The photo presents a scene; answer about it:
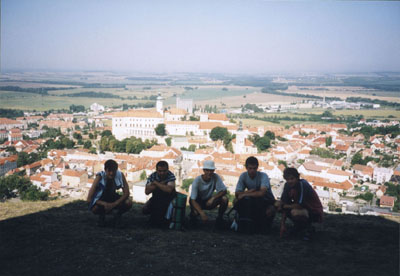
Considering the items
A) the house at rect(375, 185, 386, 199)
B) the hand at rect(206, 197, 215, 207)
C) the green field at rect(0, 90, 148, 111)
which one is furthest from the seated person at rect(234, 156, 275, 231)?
the green field at rect(0, 90, 148, 111)

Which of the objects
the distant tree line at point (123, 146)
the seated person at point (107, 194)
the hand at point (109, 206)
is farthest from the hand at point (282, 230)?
the distant tree line at point (123, 146)

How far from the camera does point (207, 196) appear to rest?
14.0 ft

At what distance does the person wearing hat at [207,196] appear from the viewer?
4.20 metres

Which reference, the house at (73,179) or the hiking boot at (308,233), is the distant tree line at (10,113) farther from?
the hiking boot at (308,233)

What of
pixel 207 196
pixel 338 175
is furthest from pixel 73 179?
pixel 207 196

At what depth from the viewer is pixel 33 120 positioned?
5294 cm

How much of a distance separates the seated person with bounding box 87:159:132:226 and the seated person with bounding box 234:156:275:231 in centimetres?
133

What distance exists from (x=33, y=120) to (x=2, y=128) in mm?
13504

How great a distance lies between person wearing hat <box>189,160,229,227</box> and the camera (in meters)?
4.20

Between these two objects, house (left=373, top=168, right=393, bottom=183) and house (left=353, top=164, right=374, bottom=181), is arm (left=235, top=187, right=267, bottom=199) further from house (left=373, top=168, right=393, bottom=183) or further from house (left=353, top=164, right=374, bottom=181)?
house (left=353, top=164, right=374, bottom=181)

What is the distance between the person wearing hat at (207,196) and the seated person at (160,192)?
269 mm

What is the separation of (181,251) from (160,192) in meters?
0.89

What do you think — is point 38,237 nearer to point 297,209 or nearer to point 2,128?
point 297,209

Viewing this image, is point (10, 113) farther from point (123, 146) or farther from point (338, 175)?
point (338, 175)
